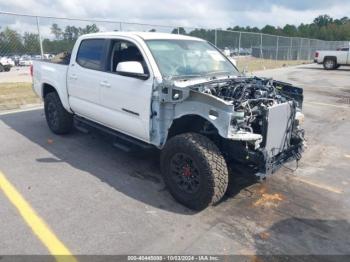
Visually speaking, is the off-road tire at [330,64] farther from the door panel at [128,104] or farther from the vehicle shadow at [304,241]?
the vehicle shadow at [304,241]

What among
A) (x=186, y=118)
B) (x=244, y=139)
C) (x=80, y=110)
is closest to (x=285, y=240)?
(x=244, y=139)

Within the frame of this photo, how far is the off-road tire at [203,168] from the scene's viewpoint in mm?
3719

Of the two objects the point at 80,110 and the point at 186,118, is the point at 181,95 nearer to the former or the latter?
the point at 186,118

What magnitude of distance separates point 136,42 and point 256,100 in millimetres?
1851

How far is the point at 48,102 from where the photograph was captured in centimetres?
667

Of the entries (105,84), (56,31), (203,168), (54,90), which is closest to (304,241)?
(203,168)

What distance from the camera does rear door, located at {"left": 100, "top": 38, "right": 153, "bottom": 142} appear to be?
14.6ft

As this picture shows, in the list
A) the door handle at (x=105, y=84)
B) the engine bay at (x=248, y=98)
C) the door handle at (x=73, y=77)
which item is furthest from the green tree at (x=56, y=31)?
the engine bay at (x=248, y=98)

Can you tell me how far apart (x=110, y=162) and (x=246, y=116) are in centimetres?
244

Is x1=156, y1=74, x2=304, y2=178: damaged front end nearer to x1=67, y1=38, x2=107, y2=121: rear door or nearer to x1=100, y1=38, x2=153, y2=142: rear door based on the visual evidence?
x1=100, y1=38, x2=153, y2=142: rear door

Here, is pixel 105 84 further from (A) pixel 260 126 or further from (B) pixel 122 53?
(A) pixel 260 126

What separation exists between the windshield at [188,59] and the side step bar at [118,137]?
3.41 feet

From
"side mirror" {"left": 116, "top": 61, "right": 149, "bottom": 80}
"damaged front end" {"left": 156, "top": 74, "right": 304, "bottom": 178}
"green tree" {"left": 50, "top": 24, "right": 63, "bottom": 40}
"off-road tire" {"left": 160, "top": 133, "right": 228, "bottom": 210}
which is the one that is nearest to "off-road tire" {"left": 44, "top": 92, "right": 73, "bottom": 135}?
"side mirror" {"left": 116, "top": 61, "right": 149, "bottom": 80}

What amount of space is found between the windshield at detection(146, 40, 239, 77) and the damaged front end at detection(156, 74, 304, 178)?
409 millimetres
